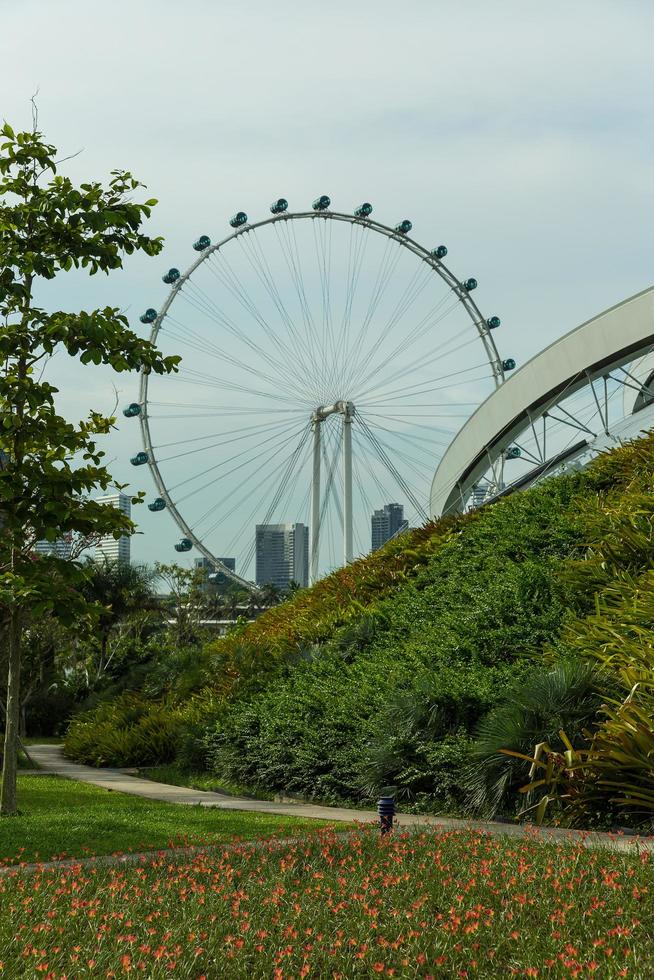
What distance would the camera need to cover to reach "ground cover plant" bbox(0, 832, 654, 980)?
A: 4.43 metres

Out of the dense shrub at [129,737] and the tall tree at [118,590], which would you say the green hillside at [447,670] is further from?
the tall tree at [118,590]

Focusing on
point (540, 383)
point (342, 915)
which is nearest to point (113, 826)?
point (342, 915)

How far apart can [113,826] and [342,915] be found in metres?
4.07

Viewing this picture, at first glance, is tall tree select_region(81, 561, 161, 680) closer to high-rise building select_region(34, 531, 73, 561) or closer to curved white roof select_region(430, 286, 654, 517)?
curved white roof select_region(430, 286, 654, 517)

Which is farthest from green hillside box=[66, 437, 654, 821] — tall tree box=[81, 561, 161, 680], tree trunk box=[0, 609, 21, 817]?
tall tree box=[81, 561, 161, 680]

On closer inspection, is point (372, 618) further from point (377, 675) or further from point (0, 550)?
point (0, 550)

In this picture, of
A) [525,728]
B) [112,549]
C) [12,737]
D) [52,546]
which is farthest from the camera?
[112,549]

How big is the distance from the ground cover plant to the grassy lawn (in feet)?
4.01

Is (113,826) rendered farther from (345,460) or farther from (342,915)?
(345,460)

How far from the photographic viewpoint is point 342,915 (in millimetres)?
5215

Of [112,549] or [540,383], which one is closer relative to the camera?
[540,383]

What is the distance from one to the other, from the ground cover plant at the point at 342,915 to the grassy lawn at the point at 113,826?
1224mm

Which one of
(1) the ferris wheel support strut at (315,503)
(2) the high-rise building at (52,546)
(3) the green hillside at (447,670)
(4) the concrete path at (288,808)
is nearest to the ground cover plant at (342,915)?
(4) the concrete path at (288,808)

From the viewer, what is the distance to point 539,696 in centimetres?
940
